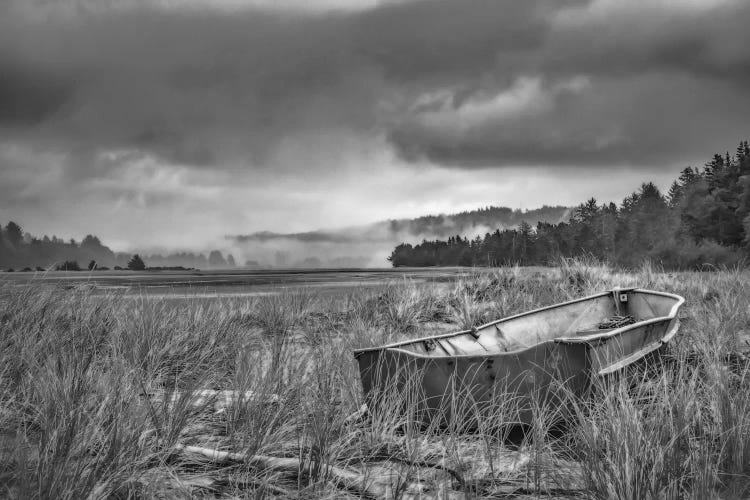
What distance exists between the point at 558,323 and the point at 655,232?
113 metres

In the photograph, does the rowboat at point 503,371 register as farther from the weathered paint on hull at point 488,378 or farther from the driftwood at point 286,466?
the driftwood at point 286,466

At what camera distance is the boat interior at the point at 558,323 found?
1005 centimetres

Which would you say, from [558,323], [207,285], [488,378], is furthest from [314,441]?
[207,285]

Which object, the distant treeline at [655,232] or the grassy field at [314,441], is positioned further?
the distant treeline at [655,232]

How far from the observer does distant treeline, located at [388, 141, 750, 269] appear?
61.0 metres

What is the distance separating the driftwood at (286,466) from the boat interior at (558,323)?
4204 millimetres

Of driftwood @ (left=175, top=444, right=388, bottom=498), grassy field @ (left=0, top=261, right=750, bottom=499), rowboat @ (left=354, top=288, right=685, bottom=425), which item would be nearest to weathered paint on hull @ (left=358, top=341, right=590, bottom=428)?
rowboat @ (left=354, top=288, right=685, bottom=425)

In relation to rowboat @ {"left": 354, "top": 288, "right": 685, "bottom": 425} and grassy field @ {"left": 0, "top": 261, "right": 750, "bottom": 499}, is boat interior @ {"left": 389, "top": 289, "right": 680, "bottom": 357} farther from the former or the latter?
grassy field @ {"left": 0, "top": 261, "right": 750, "bottom": 499}

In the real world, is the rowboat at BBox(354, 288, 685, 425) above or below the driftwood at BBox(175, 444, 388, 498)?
above

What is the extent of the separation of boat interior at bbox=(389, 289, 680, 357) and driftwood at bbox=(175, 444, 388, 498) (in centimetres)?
420

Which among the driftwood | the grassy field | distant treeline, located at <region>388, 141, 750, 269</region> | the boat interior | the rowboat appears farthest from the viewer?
distant treeline, located at <region>388, 141, 750, 269</region>

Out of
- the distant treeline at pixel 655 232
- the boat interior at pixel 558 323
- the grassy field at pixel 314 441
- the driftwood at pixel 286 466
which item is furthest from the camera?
the distant treeline at pixel 655 232

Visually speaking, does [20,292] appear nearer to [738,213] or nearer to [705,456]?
[705,456]

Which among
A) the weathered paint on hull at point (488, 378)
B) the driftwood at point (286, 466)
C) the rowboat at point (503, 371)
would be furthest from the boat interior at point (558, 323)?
the driftwood at point (286, 466)
